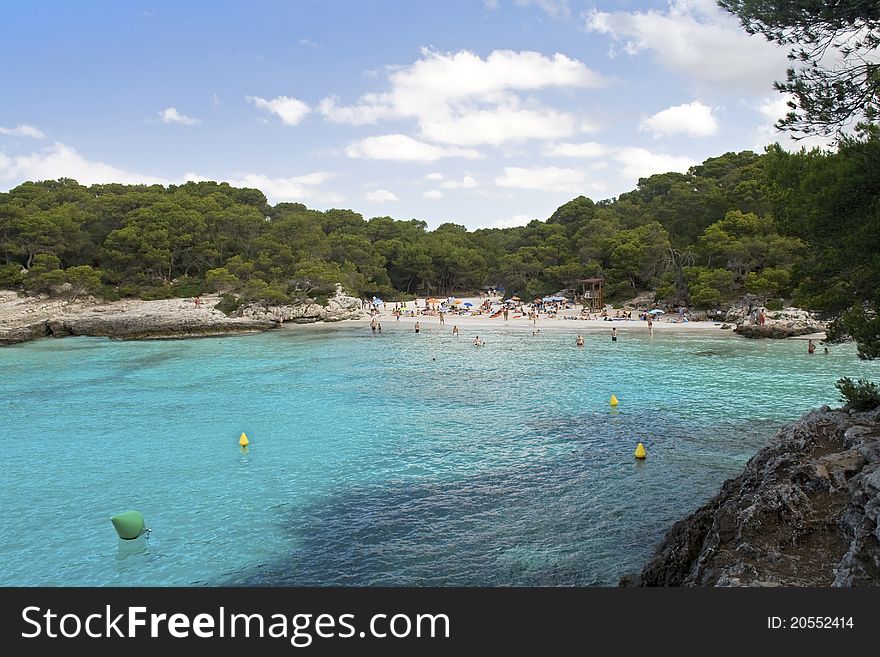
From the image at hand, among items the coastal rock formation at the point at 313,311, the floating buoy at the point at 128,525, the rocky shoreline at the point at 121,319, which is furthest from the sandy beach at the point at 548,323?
the floating buoy at the point at 128,525

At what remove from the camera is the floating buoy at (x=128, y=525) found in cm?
1083

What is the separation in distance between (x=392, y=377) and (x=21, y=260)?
161 ft

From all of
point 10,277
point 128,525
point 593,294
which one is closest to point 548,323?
point 593,294

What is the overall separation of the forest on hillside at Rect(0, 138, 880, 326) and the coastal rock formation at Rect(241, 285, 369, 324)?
1.38 m

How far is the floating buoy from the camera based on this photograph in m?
10.8

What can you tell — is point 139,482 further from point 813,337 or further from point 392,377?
point 813,337

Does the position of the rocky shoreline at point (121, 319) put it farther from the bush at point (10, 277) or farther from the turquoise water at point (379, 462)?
the turquoise water at point (379, 462)

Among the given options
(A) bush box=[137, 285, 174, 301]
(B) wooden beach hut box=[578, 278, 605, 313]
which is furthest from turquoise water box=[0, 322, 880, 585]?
(B) wooden beach hut box=[578, 278, 605, 313]

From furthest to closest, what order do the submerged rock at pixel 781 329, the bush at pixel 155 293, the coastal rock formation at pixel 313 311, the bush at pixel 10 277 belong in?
the coastal rock formation at pixel 313 311
the bush at pixel 155 293
the bush at pixel 10 277
the submerged rock at pixel 781 329

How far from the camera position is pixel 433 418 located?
20.0 m
